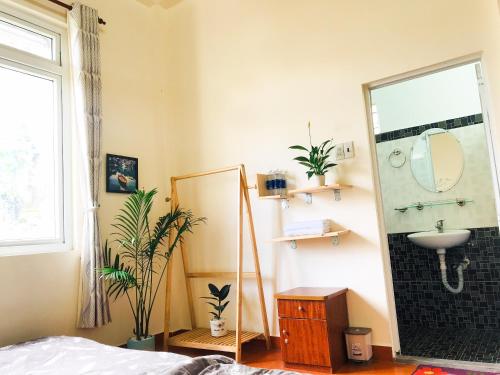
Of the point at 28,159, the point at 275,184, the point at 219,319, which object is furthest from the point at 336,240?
the point at 28,159

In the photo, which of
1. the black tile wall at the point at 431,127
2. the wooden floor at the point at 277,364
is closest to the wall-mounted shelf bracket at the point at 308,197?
the wooden floor at the point at 277,364

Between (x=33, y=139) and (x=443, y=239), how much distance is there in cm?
344

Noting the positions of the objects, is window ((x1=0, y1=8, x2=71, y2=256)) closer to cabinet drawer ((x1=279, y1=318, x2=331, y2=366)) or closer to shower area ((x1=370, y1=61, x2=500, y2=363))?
cabinet drawer ((x1=279, y1=318, x2=331, y2=366))

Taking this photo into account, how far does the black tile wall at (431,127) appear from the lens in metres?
3.58

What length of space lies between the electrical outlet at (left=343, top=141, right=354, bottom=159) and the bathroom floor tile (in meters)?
1.47

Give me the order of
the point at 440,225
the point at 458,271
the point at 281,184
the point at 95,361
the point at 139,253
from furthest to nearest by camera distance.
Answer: the point at 440,225 → the point at 458,271 → the point at 139,253 → the point at 281,184 → the point at 95,361

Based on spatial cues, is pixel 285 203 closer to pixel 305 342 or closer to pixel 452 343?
pixel 305 342

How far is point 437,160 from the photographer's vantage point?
12.3ft

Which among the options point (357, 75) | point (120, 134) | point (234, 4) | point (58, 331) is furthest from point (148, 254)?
point (234, 4)

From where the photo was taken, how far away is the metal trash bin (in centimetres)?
263

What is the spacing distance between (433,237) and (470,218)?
0.45 m

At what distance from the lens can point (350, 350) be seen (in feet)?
8.80

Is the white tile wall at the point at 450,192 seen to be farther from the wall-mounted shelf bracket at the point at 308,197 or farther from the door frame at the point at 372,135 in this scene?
the wall-mounted shelf bracket at the point at 308,197

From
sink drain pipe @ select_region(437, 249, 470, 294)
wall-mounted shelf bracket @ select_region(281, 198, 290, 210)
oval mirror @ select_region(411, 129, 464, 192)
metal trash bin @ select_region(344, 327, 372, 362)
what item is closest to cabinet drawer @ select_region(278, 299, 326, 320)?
metal trash bin @ select_region(344, 327, 372, 362)
